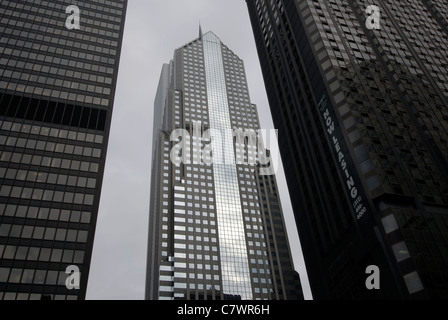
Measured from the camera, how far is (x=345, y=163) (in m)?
62.9

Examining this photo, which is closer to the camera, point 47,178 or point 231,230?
point 47,178

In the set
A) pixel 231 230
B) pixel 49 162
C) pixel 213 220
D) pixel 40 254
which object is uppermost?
pixel 213 220

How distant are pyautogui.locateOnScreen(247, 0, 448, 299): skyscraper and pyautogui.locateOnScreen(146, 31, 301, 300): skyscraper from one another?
7263cm

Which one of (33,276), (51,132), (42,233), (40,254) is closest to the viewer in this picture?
(33,276)

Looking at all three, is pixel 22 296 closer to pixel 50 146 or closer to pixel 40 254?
pixel 40 254

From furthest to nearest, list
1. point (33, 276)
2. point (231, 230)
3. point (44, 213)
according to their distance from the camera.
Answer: point (231, 230) → point (44, 213) → point (33, 276)

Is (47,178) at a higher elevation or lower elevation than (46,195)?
higher

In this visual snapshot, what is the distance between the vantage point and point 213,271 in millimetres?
147000

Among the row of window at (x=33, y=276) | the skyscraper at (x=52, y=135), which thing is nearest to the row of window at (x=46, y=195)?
the skyscraper at (x=52, y=135)

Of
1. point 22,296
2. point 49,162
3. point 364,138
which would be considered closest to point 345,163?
point 364,138

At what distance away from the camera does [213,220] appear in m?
162

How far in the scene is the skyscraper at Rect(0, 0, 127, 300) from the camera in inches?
2410

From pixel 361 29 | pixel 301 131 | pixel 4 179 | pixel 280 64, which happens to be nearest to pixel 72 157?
pixel 4 179

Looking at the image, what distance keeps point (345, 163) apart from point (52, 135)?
5140 centimetres
